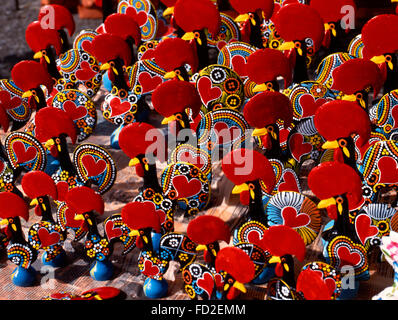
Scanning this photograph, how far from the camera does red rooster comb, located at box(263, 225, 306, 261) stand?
151 cm

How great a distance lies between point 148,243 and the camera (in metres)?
1.71

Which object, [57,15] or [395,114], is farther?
[57,15]

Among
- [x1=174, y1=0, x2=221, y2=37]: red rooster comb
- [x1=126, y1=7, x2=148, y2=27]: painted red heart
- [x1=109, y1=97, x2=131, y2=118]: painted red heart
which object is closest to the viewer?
[x1=174, y1=0, x2=221, y2=37]: red rooster comb

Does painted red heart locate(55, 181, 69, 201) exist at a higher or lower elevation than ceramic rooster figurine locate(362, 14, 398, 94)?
lower

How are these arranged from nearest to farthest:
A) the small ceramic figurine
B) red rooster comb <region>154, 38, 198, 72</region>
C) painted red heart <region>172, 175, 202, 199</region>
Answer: the small ceramic figurine, painted red heart <region>172, 175, 202, 199</region>, red rooster comb <region>154, 38, 198, 72</region>

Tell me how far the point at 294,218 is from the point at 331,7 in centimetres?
100

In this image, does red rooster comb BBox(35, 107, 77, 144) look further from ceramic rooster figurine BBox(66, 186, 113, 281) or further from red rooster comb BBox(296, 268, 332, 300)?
red rooster comb BBox(296, 268, 332, 300)

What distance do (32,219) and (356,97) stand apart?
1.18 m

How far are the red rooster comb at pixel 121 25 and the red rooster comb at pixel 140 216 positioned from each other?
924 millimetres

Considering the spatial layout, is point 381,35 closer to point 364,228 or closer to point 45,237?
point 364,228

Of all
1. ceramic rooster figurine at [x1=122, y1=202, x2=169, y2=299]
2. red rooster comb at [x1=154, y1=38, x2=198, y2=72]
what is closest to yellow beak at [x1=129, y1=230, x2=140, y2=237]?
ceramic rooster figurine at [x1=122, y1=202, x2=169, y2=299]

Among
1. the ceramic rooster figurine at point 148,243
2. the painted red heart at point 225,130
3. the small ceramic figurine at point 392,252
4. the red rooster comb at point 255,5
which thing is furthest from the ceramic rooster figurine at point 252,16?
the small ceramic figurine at point 392,252

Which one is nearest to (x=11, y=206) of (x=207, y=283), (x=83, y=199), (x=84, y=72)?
(x=83, y=199)

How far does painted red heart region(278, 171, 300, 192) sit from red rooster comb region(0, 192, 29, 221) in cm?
79
